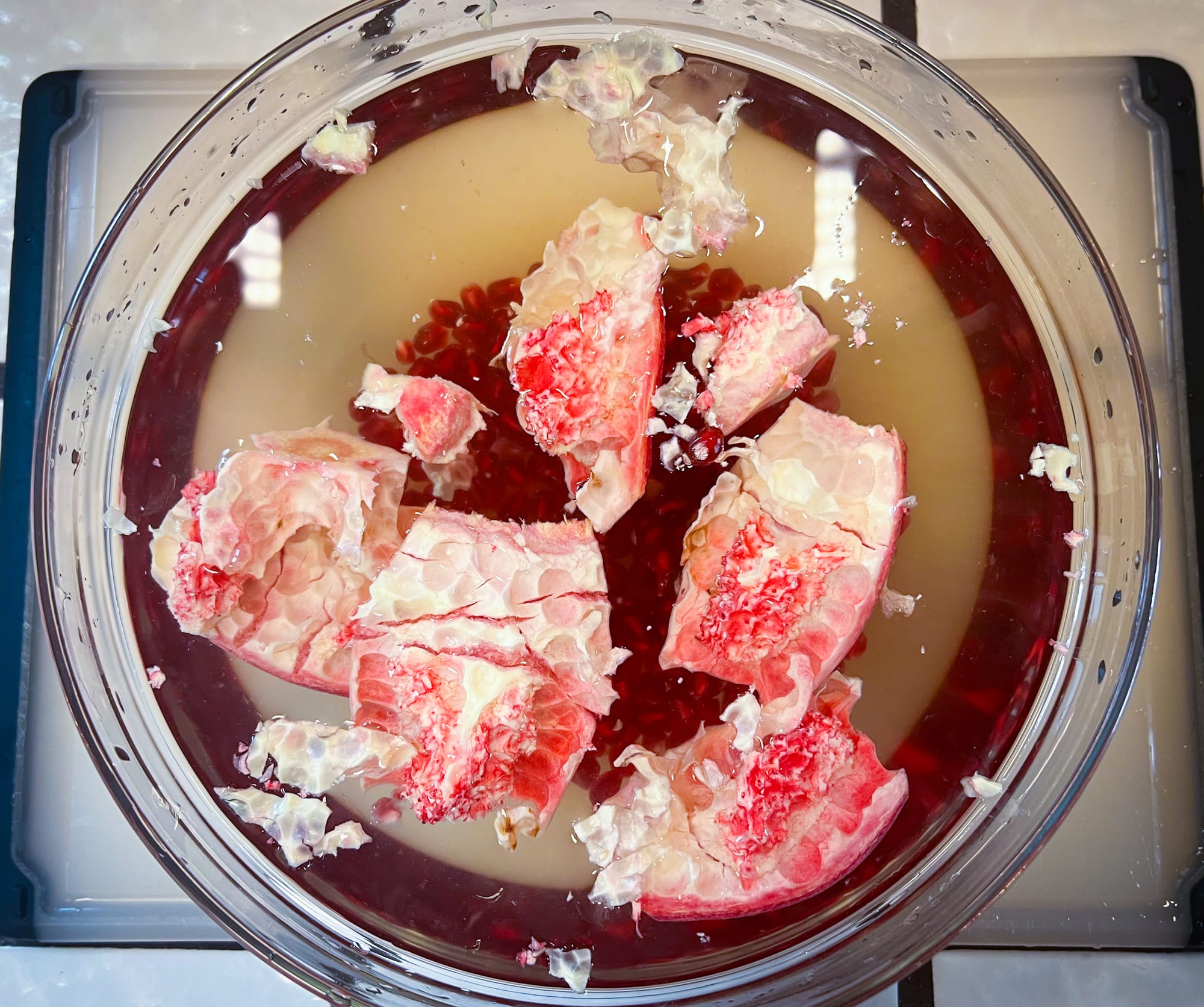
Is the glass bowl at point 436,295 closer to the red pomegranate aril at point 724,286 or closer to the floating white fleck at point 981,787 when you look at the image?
the floating white fleck at point 981,787

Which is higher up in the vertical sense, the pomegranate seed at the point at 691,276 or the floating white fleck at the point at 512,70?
the floating white fleck at the point at 512,70

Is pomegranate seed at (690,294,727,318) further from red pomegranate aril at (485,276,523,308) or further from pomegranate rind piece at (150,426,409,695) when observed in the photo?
pomegranate rind piece at (150,426,409,695)

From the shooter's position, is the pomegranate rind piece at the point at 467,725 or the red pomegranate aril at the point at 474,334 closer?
the pomegranate rind piece at the point at 467,725

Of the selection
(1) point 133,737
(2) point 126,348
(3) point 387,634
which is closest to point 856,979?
(3) point 387,634

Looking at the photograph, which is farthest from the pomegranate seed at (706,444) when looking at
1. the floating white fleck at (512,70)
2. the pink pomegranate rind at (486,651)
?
the floating white fleck at (512,70)

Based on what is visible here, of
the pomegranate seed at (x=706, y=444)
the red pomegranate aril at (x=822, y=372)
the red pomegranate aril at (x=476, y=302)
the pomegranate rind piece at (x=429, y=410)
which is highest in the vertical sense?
the red pomegranate aril at (x=476, y=302)
